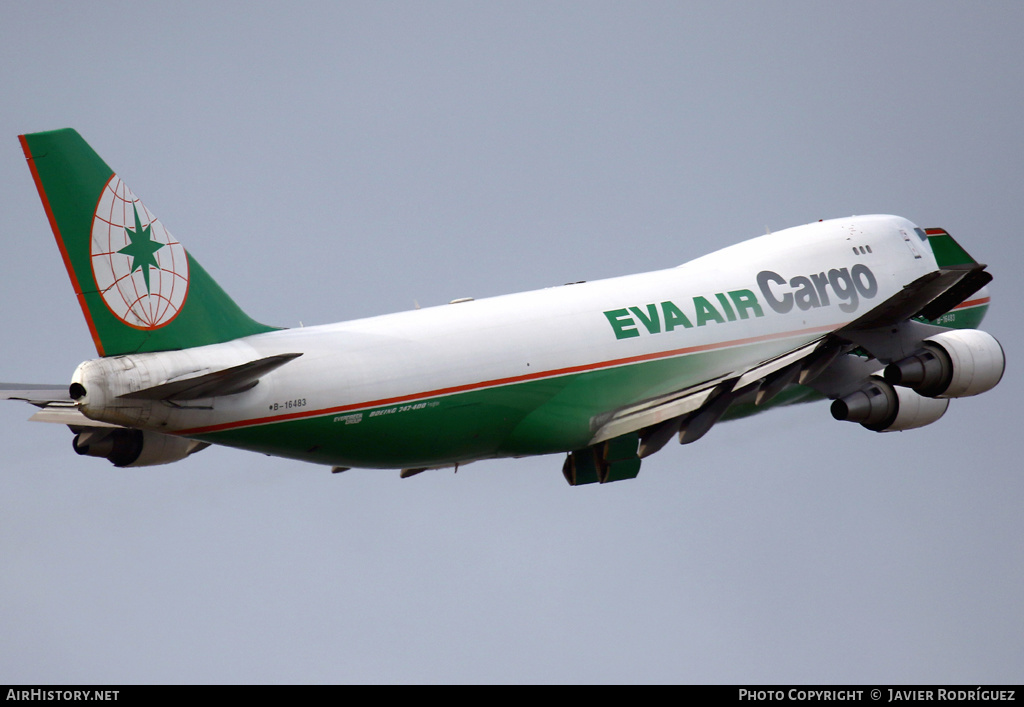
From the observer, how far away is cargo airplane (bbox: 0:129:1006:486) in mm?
25156

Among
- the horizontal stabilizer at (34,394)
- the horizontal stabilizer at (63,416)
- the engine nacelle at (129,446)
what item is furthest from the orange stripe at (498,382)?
the horizontal stabilizer at (34,394)

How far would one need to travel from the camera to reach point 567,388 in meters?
29.7

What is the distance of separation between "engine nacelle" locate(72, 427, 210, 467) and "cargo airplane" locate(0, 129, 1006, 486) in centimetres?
4

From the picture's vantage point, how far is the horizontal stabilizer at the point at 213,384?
24.9m

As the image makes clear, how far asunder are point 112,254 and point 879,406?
1568 cm

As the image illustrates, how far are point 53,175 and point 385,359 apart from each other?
22.4ft

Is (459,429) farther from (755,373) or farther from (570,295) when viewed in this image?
(755,373)

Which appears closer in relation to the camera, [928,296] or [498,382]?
[928,296]

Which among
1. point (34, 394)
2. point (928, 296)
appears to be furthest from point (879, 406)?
point (34, 394)

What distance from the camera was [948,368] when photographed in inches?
1174

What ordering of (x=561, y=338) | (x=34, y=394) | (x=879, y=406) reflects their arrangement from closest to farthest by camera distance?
(x=561, y=338) → (x=34, y=394) → (x=879, y=406)

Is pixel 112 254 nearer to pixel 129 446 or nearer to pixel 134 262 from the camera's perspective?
pixel 134 262

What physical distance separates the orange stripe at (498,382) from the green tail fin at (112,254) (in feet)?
5.39

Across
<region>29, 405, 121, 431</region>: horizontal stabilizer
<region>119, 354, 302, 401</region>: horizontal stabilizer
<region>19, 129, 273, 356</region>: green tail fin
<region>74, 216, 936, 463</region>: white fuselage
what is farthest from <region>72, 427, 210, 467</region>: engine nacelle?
<region>19, 129, 273, 356</region>: green tail fin
